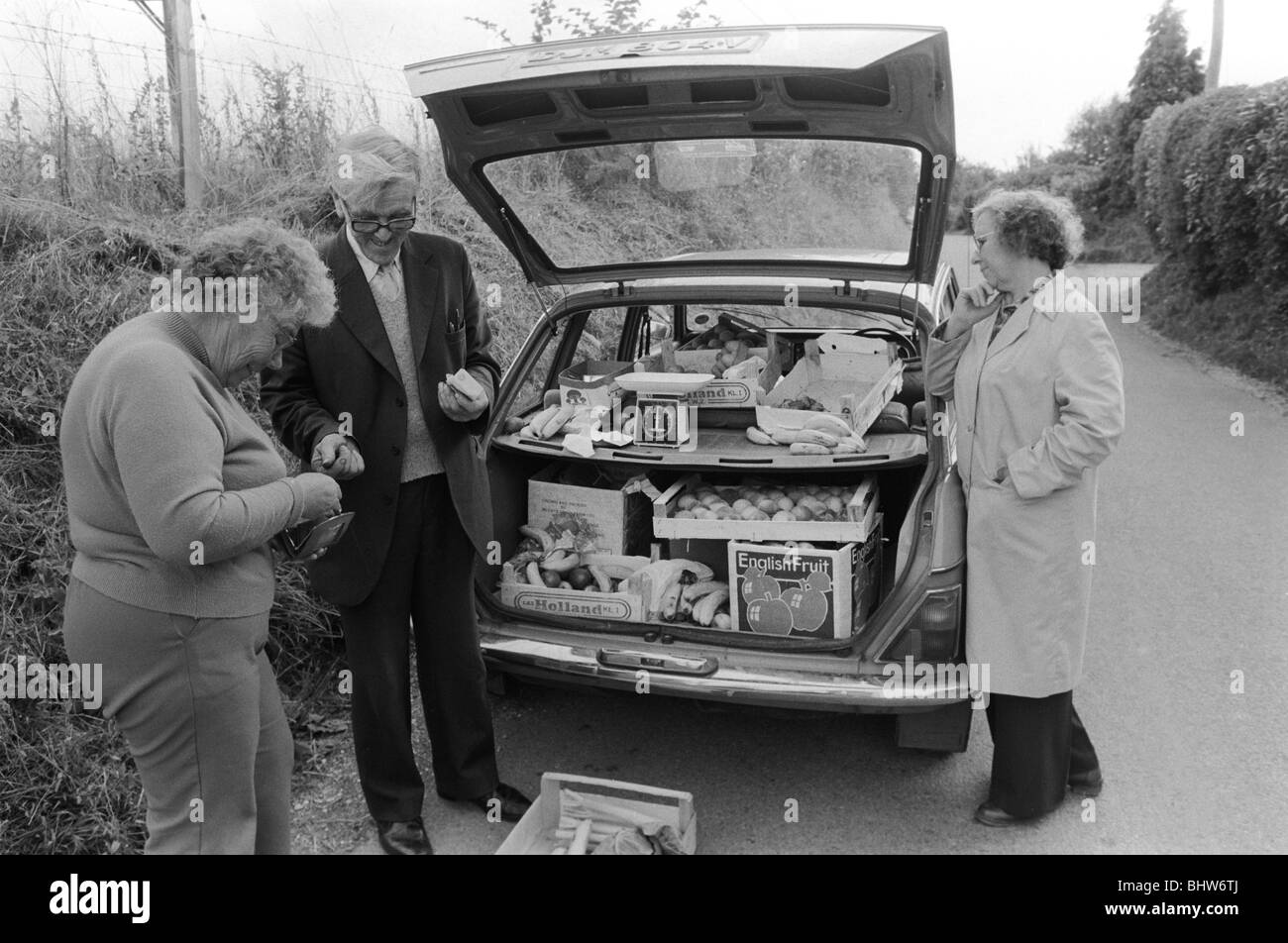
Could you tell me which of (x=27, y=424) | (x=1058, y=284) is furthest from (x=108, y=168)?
(x=1058, y=284)

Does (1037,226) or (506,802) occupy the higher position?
(1037,226)

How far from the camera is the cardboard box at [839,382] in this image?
13.5 feet

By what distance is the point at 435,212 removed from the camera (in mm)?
8367

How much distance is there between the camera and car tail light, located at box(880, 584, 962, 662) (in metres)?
3.41

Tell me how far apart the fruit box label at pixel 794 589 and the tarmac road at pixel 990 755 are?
327 mm

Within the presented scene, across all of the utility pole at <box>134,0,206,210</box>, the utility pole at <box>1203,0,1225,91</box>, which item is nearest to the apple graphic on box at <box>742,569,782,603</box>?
the utility pole at <box>134,0,206,210</box>

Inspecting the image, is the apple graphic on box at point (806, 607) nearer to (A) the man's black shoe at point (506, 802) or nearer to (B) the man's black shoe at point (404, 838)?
(A) the man's black shoe at point (506, 802)

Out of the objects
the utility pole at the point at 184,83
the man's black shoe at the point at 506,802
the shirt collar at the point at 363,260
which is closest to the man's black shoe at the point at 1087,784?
the man's black shoe at the point at 506,802

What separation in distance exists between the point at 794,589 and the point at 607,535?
83 centimetres

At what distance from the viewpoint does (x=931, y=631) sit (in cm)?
343

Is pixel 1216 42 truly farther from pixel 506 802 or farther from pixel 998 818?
pixel 506 802

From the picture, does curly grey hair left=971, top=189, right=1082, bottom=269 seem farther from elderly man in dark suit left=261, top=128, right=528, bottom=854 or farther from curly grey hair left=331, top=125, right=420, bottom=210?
curly grey hair left=331, top=125, right=420, bottom=210

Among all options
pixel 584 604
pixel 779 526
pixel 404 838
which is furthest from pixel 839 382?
pixel 404 838
